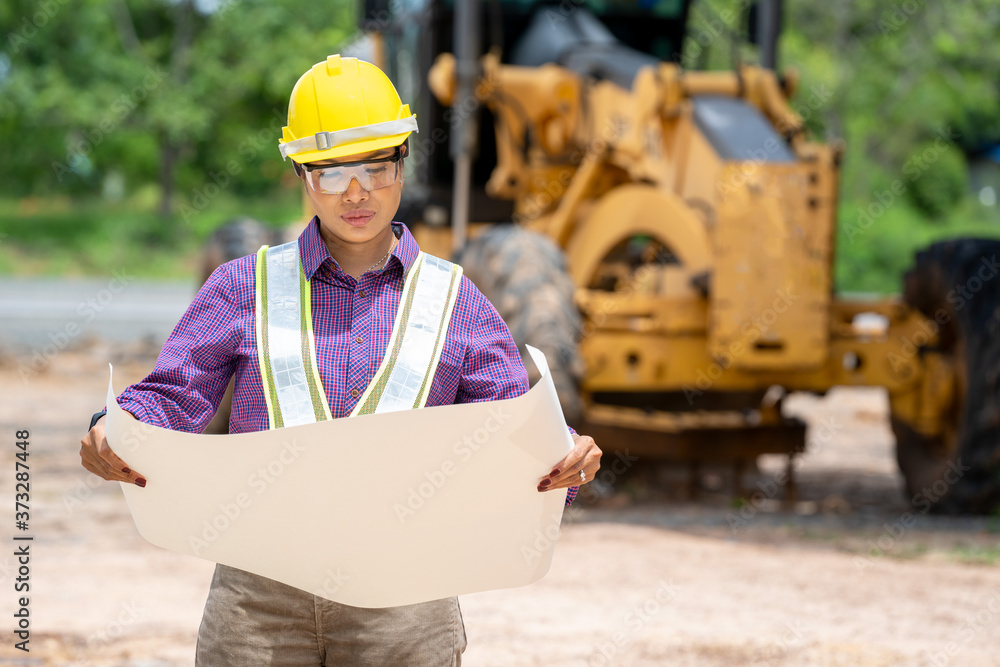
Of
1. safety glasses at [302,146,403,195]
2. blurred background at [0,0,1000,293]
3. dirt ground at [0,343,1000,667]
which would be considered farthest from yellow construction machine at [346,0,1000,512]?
blurred background at [0,0,1000,293]

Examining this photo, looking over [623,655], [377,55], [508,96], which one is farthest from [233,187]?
[623,655]

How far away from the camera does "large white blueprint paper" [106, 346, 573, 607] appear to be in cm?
204

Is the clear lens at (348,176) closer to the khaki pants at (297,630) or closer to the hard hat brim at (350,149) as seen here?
the hard hat brim at (350,149)

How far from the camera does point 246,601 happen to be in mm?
2176

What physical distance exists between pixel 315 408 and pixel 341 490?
148 mm

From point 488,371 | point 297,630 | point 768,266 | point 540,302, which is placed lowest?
point 540,302

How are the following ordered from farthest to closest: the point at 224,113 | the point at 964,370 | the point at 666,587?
the point at 224,113 → the point at 964,370 → the point at 666,587

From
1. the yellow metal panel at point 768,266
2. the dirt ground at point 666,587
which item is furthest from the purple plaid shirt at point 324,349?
the yellow metal panel at point 768,266

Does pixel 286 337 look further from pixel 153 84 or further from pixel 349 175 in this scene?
pixel 153 84

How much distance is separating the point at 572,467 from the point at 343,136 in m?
0.68

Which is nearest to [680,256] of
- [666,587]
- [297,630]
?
[666,587]

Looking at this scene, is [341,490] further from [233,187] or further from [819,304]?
[233,187]

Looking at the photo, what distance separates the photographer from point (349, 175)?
7.16 feet

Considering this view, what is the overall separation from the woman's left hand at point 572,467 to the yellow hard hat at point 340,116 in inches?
24.0
